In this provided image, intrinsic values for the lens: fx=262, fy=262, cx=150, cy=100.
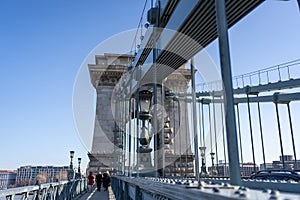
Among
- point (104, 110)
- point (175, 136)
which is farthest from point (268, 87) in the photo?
point (104, 110)

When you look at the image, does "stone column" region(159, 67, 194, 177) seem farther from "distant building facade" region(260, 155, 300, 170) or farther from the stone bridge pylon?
"distant building facade" region(260, 155, 300, 170)

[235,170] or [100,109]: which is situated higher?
[100,109]

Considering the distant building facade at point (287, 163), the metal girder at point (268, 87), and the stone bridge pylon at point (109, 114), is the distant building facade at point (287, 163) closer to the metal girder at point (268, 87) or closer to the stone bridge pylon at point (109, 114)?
the metal girder at point (268, 87)

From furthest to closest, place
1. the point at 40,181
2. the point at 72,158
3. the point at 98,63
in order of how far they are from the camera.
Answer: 1. the point at 98,63
2. the point at 72,158
3. the point at 40,181

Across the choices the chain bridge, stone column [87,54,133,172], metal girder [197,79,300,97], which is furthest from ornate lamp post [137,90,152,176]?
stone column [87,54,133,172]

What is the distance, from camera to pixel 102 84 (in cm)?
1587

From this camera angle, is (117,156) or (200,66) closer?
(200,66)

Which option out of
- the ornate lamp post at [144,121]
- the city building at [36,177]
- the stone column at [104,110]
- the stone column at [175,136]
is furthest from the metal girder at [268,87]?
the stone column at [104,110]

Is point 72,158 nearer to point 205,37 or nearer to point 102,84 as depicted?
point 102,84

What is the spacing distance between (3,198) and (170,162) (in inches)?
358

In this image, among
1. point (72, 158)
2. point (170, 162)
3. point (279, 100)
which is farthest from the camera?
point (170, 162)

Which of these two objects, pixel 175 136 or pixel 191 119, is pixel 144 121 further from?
pixel 175 136

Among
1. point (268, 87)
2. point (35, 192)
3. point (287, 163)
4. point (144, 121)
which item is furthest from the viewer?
point (268, 87)

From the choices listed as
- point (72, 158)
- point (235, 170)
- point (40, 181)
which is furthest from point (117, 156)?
point (235, 170)
